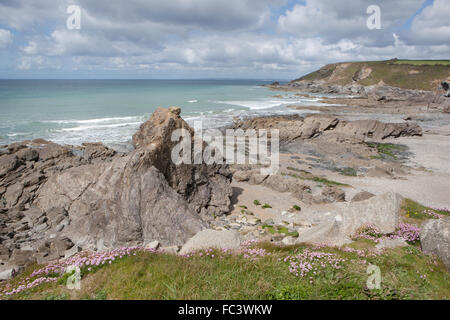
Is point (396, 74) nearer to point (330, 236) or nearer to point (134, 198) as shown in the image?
point (330, 236)

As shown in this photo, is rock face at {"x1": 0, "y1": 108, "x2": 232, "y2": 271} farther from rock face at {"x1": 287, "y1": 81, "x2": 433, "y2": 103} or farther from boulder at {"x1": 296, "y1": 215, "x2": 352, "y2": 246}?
rock face at {"x1": 287, "y1": 81, "x2": 433, "y2": 103}

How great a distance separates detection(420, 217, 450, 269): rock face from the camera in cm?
731

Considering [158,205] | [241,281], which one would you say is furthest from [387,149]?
[241,281]

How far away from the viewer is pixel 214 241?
8633 mm

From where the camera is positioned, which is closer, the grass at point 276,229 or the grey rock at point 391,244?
the grey rock at point 391,244

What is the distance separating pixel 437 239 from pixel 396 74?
16597cm

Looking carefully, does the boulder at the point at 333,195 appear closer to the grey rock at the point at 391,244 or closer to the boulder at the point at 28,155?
the grey rock at the point at 391,244

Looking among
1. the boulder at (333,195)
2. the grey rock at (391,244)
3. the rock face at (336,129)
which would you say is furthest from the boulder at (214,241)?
the rock face at (336,129)

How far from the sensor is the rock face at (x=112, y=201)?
1125cm

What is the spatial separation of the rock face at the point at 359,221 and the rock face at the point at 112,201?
456 cm

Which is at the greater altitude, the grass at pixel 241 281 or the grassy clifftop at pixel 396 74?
the grassy clifftop at pixel 396 74

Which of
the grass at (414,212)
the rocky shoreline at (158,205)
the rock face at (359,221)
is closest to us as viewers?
the rock face at (359,221)

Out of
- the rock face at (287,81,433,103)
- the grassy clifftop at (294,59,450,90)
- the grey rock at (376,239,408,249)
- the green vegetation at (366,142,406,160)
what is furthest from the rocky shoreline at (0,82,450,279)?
the grassy clifftop at (294,59,450,90)
